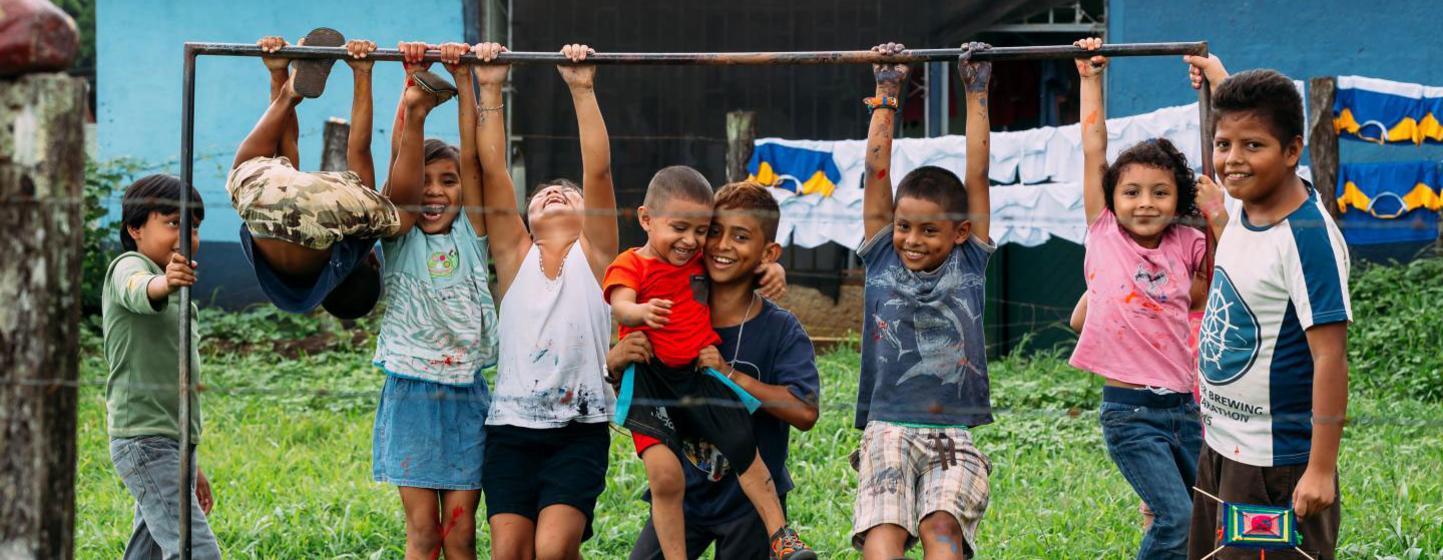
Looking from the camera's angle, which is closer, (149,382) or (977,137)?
(977,137)

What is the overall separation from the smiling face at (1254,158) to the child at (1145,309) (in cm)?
67

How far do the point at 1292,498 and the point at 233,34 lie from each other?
317 inches

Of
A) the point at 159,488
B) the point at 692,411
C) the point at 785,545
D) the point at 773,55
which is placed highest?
→ the point at 773,55

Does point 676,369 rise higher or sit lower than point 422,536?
higher

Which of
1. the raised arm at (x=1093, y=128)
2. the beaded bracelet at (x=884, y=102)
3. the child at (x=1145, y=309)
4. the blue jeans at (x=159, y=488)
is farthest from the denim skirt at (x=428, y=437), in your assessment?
the raised arm at (x=1093, y=128)

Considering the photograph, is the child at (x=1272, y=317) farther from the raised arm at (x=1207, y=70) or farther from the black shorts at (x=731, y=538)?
the black shorts at (x=731, y=538)

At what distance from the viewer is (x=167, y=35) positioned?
9.44 m

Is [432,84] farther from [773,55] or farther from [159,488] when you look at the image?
[159,488]

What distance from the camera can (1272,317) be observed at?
3.02 meters

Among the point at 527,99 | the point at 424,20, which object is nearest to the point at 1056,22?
the point at 527,99

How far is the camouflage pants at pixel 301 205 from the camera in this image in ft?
11.1

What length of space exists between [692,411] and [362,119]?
1.12m

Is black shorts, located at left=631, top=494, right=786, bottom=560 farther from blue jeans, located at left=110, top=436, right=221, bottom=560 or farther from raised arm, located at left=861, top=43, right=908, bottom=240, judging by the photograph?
blue jeans, located at left=110, top=436, right=221, bottom=560

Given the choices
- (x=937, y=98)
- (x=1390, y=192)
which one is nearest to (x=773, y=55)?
(x=1390, y=192)
